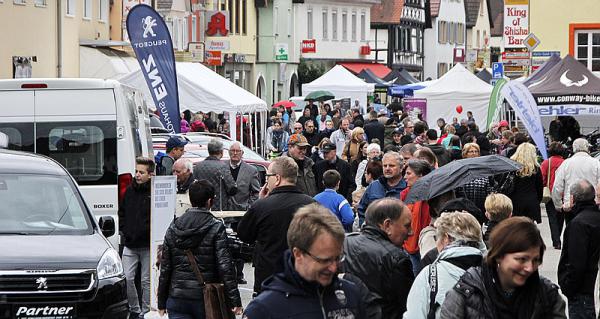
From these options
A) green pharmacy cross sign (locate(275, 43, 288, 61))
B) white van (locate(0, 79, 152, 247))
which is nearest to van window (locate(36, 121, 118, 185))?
white van (locate(0, 79, 152, 247))

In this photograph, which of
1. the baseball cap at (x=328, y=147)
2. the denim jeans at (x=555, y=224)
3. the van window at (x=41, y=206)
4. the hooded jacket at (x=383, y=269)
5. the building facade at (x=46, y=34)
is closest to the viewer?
the hooded jacket at (x=383, y=269)

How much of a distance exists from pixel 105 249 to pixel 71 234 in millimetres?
414

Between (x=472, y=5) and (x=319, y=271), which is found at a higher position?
(x=472, y=5)

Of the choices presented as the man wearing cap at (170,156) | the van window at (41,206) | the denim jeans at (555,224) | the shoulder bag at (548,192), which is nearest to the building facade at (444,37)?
the denim jeans at (555,224)

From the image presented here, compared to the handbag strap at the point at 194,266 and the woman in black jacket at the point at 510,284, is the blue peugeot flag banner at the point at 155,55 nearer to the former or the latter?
the handbag strap at the point at 194,266

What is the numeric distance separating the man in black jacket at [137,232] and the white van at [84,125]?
1.89 meters

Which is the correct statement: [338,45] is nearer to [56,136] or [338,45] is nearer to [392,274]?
[56,136]

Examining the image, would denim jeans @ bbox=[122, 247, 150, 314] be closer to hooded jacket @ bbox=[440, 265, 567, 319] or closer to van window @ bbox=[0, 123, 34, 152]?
van window @ bbox=[0, 123, 34, 152]

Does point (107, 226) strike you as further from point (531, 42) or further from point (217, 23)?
point (217, 23)

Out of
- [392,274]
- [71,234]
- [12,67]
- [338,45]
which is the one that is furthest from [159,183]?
[338,45]

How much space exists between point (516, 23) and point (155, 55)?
44.8ft

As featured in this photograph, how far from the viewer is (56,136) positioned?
621 inches

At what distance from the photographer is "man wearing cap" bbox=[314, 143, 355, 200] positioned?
2011 centimetres

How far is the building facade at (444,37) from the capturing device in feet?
338
